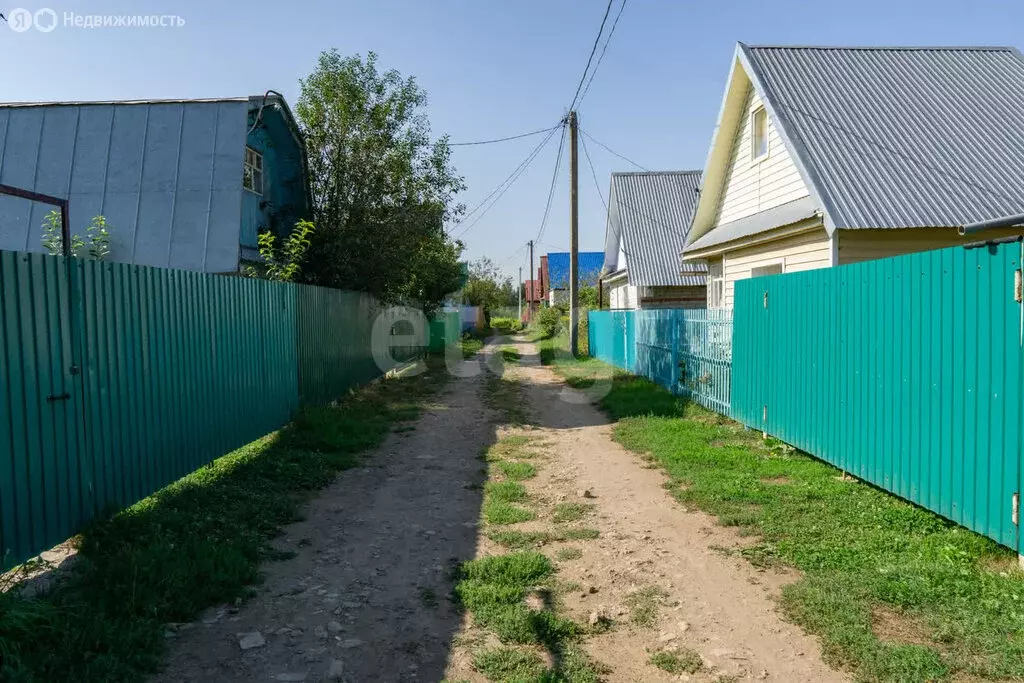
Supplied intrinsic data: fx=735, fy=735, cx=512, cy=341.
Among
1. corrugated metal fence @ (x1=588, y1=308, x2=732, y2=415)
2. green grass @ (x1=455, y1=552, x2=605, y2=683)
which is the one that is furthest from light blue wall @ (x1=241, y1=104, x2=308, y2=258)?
green grass @ (x1=455, y1=552, x2=605, y2=683)

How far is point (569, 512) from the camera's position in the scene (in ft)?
20.5

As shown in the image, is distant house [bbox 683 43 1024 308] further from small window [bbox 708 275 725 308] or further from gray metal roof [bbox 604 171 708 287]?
gray metal roof [bbox 604 171 708 287]

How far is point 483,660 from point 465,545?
1842mm

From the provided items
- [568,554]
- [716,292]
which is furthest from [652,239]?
[568,554]

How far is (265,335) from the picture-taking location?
9.11m

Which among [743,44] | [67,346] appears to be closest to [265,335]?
[67,346]

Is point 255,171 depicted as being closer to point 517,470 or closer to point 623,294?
point 517,470

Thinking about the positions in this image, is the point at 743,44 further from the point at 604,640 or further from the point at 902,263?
the point at 604,640

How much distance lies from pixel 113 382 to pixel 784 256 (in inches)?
381

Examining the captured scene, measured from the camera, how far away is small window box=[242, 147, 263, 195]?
1402 cm

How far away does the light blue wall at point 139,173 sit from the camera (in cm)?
1228

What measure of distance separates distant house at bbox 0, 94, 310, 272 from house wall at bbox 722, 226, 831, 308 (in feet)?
28.0

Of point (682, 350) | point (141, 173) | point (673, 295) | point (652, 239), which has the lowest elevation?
point (682, 350)

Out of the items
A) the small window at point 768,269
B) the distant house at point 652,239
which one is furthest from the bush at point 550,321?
the small window at point 768,269
